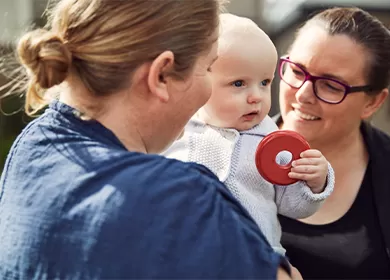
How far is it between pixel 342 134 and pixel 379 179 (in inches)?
10.5

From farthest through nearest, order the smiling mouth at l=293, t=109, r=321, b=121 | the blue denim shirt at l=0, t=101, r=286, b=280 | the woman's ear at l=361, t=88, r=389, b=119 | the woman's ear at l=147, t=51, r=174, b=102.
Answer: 1. the woman's ear at l=361, t=88, r=389, b=119
2. the smiling mouth at l=293, t=109, r=321, b=121
3. the woman's ear at l=147, t=51, r=174, b=102
4. the blue denim shirt at l=0, t=101, r=286, b=280

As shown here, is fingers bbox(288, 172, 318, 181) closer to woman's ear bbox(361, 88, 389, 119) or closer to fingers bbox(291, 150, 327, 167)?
fingers bbox(291, 150, 327, 167)

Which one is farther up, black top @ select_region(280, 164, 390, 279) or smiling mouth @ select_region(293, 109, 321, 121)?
smiling mouth @ select_region(293, 109, 321, 121)

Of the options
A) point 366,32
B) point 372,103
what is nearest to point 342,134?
point 372,103

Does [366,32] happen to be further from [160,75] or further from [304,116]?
[160,75]

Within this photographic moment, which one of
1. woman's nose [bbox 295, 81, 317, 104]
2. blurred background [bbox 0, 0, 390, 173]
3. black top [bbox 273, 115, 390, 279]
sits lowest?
blurred background [bbox 0, 0, 390, 173]

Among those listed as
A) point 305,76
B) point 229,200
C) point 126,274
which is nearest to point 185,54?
point 229,200

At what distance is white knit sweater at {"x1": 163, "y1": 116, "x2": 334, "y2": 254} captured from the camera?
2.50 metres

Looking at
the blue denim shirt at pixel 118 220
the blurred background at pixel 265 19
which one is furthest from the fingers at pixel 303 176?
the blurred background at pixel 265 19

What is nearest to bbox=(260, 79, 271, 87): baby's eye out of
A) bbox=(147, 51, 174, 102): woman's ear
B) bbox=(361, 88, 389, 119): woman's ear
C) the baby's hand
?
the baby's hand

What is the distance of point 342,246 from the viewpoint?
3396 mm

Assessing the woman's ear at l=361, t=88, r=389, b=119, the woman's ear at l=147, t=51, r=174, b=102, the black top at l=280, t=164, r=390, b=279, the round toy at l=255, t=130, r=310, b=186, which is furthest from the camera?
the woman's ear at l=361, t=88, r=389, b=119

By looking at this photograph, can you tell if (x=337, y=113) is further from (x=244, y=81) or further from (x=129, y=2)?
(x=129, y=2)

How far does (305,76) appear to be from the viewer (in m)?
3.43
